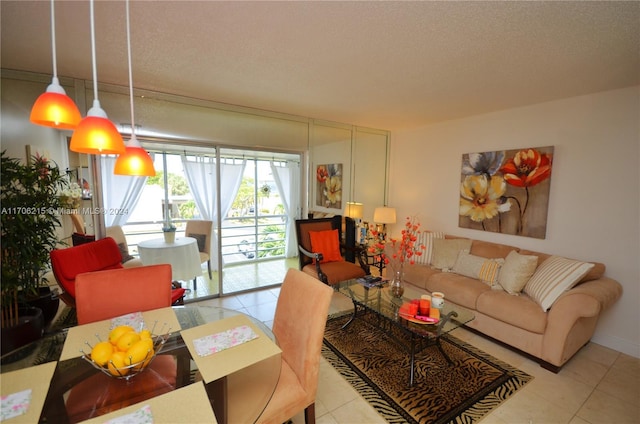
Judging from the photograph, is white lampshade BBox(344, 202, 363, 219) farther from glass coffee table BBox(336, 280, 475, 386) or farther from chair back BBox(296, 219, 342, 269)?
glass coffee table BBox(336, 280, 475, 386)

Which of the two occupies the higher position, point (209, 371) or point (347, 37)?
point (347, 37)

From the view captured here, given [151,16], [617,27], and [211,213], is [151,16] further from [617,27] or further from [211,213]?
[617,27]

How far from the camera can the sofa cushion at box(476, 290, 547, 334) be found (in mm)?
2287

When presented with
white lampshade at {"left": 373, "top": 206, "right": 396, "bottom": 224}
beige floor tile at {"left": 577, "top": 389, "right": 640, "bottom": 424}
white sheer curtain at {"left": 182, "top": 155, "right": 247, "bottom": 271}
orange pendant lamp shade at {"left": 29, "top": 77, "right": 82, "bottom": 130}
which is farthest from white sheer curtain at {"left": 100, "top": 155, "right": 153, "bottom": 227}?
beige floor tile at {"left": 577, "top": 389, "right": 640, "bottom": 424}

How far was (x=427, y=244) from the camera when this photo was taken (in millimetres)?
3646

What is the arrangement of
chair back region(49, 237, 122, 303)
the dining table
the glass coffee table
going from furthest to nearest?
chair back region(49, 237, 122, 303), the glass coffee table, the dining table

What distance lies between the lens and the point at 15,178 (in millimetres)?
2014

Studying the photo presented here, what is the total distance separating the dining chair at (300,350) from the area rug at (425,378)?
732 mm

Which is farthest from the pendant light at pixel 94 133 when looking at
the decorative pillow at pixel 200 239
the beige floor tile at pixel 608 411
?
the beige floor tile at pixel 608 411

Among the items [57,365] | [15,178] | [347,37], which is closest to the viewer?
[57,365]

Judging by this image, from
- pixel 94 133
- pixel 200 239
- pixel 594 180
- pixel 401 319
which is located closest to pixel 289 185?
pixel 200 239

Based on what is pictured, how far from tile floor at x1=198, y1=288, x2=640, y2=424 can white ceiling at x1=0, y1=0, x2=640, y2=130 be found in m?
2.49

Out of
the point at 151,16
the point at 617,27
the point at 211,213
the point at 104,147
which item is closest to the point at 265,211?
the point at 211,213

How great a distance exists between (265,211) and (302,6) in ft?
11.7
